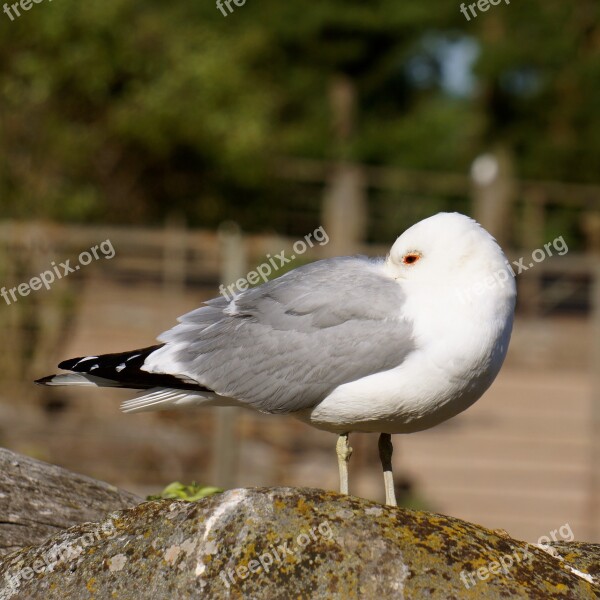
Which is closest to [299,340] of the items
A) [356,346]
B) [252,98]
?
[356,346]

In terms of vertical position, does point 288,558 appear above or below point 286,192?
below

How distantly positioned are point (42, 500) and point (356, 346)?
1431mm

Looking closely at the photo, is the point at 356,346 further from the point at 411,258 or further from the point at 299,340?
the point at 411,258

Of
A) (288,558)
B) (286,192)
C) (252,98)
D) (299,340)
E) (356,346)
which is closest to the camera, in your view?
(288,558)

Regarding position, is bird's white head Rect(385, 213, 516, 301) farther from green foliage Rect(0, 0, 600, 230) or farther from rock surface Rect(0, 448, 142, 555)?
green foliage Rect(0, 0, 600, 230)

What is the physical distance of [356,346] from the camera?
481 cm

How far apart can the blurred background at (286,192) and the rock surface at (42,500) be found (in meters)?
5.93

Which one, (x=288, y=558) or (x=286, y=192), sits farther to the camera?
(x=286, y=192)

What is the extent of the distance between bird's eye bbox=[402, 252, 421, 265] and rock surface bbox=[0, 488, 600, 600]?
4.22 ft

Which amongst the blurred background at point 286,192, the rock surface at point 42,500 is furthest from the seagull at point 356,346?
the blurred background at point 286,192

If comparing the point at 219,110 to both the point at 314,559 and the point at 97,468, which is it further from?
the point at 314,559

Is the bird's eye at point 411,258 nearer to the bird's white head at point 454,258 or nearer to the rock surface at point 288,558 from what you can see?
the bird's white head at point 454,258

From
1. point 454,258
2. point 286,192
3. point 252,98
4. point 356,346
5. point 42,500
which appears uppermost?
point 252,98

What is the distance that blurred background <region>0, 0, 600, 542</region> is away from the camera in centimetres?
1183
